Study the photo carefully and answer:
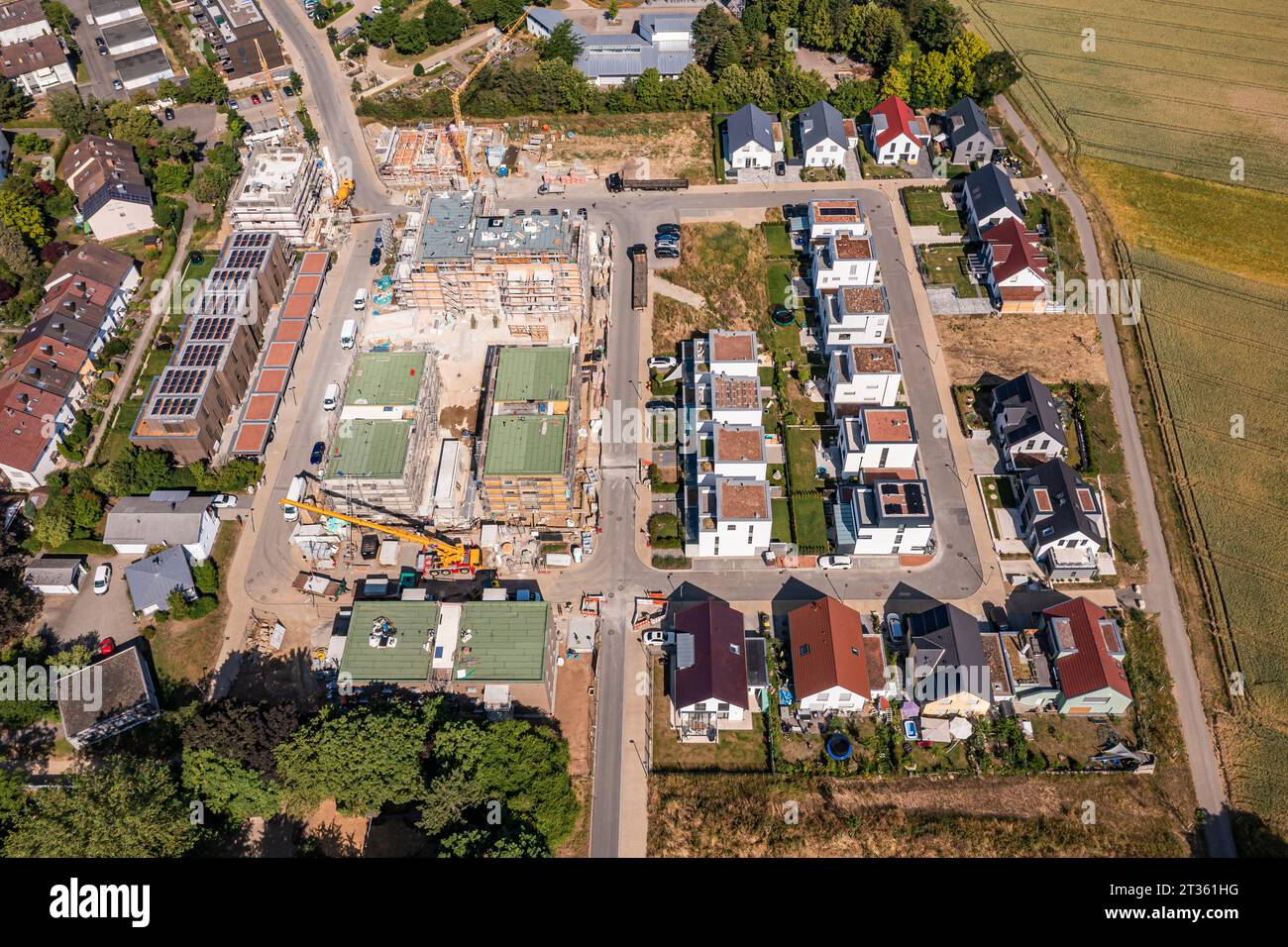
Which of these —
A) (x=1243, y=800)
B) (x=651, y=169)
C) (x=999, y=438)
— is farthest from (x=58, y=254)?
(x=1243, y=800)

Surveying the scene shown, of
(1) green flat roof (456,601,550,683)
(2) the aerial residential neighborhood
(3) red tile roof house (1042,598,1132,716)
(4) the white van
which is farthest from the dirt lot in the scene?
(4) the white van

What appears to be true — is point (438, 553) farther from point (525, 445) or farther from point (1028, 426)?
point (1028, 426)

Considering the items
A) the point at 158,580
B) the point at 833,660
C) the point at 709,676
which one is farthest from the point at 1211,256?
the point at 158,580

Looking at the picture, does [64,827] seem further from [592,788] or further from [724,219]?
[724,219]

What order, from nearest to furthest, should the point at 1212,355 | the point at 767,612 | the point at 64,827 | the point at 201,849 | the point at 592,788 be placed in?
1. the point at 64,827
2. the point at 201,849
3. the point at 592,788
4. the point at 767,612
5. the point at 1212,355
